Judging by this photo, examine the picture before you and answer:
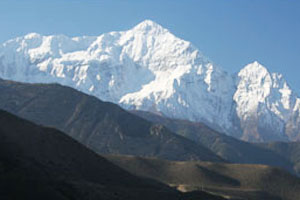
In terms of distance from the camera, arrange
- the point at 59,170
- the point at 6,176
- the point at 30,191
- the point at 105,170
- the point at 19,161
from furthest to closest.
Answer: the point at 105,170
the point at 59,170
the point at 19,161
the point at 6,176
the point at 30,191

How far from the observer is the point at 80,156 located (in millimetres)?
199000

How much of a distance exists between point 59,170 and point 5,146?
1607 centimetres

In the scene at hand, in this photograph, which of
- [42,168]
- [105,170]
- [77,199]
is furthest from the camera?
[105,170]

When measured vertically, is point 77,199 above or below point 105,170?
below

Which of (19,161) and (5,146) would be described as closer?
(19,161)

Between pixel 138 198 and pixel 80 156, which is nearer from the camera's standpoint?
pixel 138 198

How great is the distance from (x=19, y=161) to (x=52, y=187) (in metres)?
28.6

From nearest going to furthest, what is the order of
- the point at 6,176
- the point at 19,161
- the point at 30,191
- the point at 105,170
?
the point at 30,191, the point at 6,176, the point at 19,161, the point at 105,170

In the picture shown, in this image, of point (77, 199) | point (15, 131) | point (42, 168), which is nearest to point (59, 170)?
point (42, 168)

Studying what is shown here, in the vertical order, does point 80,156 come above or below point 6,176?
above

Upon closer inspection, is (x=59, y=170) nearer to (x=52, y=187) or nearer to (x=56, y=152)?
(x=56, y=152)

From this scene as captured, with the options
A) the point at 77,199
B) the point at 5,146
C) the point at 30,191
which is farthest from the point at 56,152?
the point at 30,191

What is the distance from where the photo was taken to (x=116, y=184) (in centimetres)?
18462

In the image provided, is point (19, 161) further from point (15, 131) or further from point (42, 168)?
point (15, 131)
